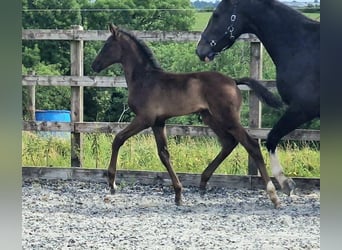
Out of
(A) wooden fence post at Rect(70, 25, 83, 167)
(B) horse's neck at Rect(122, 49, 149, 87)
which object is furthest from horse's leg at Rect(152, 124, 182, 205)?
(A) wooden fence post at Rect(70, 25, 83, 167)

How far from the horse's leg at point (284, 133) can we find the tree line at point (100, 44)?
1.97 ft

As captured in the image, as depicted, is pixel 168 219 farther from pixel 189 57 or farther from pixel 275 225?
pixel 189 57

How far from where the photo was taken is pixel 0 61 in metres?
0.72

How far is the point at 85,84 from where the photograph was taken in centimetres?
470

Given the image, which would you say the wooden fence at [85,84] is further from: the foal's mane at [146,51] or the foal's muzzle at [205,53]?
the foal's muzzle at [205,53]

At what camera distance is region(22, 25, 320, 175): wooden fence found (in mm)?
4367

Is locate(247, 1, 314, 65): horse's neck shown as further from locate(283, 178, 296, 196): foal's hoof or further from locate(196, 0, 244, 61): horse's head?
locate(283, 178, 296, 196): foal's hoof

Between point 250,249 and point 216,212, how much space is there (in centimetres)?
94

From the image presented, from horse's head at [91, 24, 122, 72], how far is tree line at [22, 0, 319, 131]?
0.18 meters

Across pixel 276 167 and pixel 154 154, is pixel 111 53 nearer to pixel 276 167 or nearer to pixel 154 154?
pixel 154 154

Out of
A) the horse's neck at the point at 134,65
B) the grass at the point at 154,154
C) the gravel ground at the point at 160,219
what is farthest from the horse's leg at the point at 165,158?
the grass at the point at 154,154

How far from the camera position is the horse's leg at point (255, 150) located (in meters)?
3.80

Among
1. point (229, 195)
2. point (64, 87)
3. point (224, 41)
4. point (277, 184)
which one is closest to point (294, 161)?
point (277, 184)

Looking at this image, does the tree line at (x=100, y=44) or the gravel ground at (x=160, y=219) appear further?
the tree line at (x=100, y=44)
